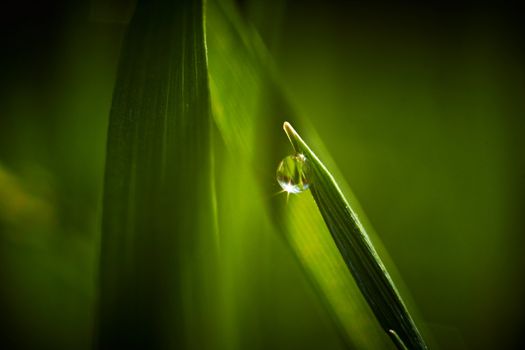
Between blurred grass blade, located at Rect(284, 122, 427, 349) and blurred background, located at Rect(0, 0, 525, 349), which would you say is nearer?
blurred grass blade, located at Rect(284, 122, 427, 349)

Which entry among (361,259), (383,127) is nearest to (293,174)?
(361,259)

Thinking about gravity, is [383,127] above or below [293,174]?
above

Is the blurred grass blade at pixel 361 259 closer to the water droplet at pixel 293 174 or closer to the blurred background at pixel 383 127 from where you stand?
the water droplet at pixel 293 174

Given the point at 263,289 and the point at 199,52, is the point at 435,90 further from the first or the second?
the point at 199,52

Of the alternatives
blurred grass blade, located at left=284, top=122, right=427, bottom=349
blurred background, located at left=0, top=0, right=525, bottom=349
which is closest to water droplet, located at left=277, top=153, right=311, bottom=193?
blurred grass blade, located at left=284, top=122, right=427, bottom=349

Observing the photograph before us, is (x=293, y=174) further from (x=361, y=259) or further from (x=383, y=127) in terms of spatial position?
(x=383, y=127)

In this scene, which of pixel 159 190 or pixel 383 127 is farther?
pixel 383 127

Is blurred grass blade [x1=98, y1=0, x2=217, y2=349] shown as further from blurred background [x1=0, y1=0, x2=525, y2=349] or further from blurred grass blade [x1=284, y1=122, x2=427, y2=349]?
blurred background [x1=0, y1=0, x2=525, y2=349]
